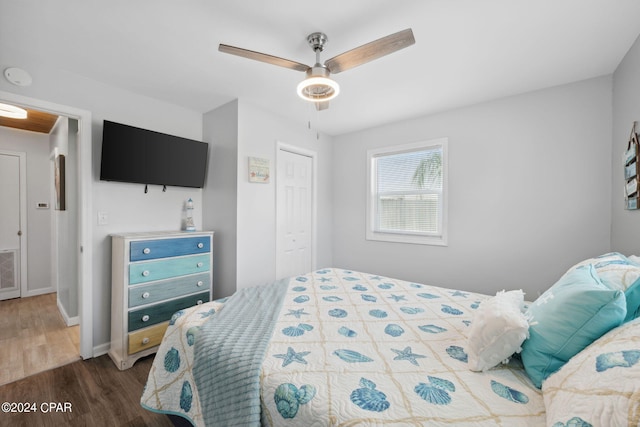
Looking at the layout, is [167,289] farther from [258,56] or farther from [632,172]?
[632,172]

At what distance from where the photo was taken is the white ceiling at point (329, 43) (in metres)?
1.63

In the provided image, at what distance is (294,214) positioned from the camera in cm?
363

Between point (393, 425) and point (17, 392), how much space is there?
2.67 m

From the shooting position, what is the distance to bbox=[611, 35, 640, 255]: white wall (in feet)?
6.22

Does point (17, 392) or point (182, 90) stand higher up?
point (182, 90)

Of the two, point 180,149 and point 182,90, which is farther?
point 180,149

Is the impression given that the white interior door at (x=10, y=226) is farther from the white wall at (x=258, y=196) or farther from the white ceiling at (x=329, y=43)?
the white wall at (x=258, y=196)

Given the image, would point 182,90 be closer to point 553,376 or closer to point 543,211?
point 553,376

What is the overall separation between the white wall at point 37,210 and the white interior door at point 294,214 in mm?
3539

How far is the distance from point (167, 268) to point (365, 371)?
2.14m

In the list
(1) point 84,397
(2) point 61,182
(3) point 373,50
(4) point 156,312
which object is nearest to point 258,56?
(3) point 373,50

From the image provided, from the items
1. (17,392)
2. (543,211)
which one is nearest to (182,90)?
(17,392)

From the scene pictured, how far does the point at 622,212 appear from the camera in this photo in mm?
2119

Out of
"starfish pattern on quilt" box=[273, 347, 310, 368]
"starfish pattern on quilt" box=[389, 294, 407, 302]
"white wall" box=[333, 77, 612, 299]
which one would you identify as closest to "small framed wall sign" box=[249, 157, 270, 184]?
"white wall" box=[333, 77, 612, 299]
